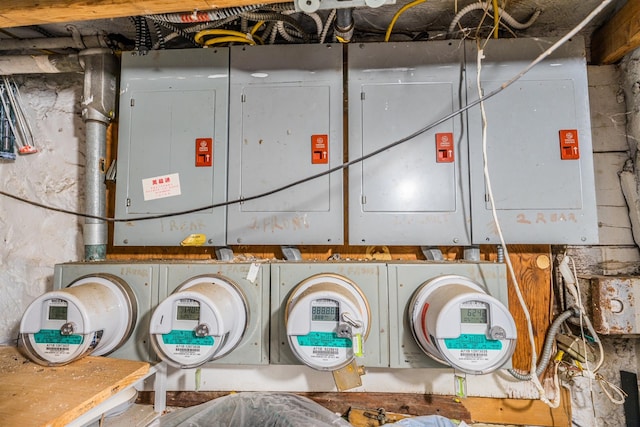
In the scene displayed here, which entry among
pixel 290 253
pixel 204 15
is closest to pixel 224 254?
pixel 290 253

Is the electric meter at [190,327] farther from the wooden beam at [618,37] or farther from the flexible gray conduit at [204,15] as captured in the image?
the wooden beam at [618,37]

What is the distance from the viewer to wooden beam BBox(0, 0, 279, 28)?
88 cm

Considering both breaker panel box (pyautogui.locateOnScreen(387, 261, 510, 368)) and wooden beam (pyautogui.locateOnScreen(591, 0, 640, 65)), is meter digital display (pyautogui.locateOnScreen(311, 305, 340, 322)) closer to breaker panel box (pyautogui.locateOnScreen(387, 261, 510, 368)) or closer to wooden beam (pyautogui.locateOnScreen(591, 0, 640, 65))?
breaker panel box (pyautogui.locateOnScreen(387, 261, 510, 368))

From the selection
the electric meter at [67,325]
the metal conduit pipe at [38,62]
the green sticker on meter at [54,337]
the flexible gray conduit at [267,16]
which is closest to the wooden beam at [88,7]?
the flexible gray conduit at [267,16]

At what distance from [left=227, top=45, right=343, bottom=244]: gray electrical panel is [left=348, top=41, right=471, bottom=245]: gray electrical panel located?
0.08 meters

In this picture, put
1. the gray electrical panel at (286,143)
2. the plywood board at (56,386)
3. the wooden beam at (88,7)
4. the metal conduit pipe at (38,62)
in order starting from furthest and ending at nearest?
the metal conduit pipe at (38,62) < the gray electrical panel at (286,143) < the wooden beam at (88,7) < the plywood board at (56,386)

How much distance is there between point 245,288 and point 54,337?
57 cm

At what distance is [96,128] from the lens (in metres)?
1.26

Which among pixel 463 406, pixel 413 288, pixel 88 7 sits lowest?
pixel 463 406

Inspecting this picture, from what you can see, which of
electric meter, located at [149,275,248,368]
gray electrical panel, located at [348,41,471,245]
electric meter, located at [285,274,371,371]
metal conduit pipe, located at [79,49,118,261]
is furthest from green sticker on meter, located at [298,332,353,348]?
metal conduit pipe, located at [79,49,118,261]

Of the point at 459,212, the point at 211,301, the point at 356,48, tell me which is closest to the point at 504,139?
the point at 459,212

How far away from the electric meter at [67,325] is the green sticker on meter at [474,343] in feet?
3.41

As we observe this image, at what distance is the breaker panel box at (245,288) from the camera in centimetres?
107

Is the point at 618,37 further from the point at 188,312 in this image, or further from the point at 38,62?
the point at 38,62
